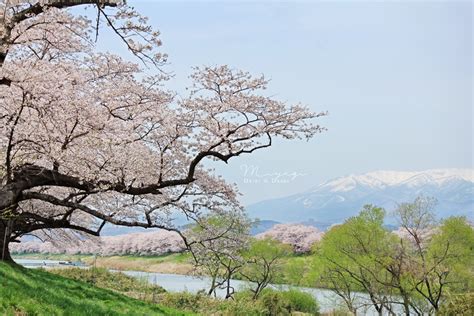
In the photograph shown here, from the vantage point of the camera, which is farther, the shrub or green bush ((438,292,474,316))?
the shrub

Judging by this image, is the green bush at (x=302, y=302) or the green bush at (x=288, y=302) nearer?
the green bush at (x=288, y=302)

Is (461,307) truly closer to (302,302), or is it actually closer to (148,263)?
(302,302)

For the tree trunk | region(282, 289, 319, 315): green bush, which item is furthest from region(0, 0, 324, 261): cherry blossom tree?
region(282, 289, 319, 315): green bush

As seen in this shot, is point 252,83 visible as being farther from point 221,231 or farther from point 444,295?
point 444,295

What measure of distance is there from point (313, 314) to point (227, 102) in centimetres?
1743

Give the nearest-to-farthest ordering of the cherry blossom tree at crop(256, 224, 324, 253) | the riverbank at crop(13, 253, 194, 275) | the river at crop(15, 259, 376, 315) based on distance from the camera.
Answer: the river at crop(15, 259, 376, 315) → the cherry blossom tree at crop(256, 224, 324, 253) → the riverbank at crop(13, 253, 194, 275)

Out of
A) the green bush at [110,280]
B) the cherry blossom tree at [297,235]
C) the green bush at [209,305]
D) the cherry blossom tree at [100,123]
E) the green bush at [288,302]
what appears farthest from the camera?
the cherry blossom tree at [297,235]

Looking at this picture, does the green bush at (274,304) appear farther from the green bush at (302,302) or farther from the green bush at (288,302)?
the green bush at (302,302)

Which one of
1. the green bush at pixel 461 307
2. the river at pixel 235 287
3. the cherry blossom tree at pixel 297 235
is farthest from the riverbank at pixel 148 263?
the green bush at pixel 461 307

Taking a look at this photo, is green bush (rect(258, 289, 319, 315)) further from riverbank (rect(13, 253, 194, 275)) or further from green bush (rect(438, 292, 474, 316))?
riverbank (rect(13, 253, 194, 275))

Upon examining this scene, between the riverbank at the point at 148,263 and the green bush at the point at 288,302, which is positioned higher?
the riverbank at the point at 148,263

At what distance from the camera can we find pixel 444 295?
24.4m

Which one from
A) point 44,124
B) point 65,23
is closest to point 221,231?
point 44,124

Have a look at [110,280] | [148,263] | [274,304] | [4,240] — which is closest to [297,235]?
[148,263]
